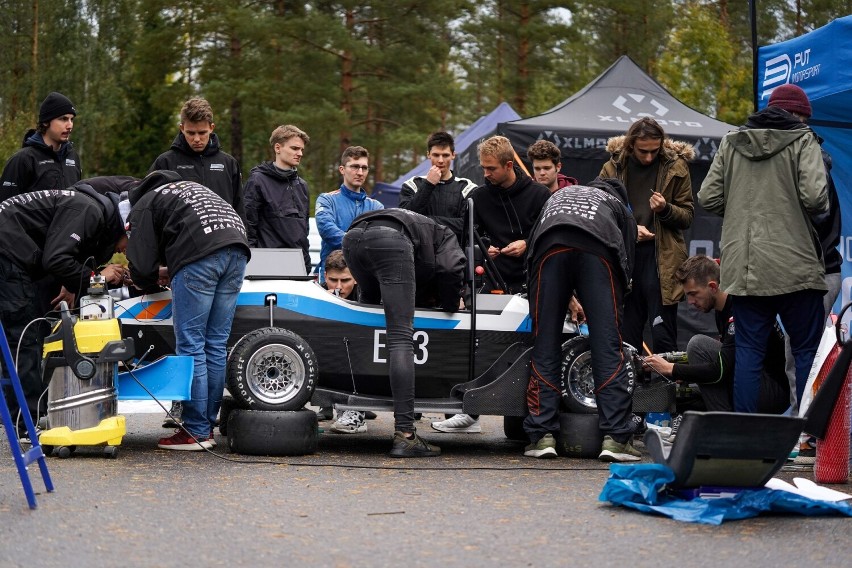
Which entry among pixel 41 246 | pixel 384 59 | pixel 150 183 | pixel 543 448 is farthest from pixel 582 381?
pixel 384 59

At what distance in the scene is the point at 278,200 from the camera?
371 inches

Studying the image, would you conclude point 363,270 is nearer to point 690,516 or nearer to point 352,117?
point 690,516

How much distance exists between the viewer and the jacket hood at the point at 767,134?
23.0 ft

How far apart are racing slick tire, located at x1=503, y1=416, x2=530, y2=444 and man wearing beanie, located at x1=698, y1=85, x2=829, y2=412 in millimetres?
1736

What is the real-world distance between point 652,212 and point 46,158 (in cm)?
436

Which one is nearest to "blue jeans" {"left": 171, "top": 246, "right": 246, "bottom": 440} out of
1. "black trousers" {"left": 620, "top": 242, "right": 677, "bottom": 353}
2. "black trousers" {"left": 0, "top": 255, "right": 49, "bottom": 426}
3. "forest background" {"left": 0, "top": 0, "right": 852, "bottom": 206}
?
"black trousers" {"left": 0, "top": 255, "right": 49, "bottom": 426}

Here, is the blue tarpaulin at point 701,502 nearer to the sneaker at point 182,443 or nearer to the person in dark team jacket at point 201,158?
the sneaker at point 182,443

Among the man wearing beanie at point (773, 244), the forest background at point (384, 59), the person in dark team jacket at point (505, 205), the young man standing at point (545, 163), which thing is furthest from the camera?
the forest background at point (384, 59)

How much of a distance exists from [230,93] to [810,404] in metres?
26.2

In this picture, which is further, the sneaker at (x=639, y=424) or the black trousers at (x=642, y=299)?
the black trousers at (x=642, y=299)

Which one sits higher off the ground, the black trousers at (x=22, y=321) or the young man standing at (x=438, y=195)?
Answer: the young man standing at (x=438, y=195)

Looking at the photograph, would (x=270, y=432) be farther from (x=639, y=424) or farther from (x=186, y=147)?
(x=639, y=424)

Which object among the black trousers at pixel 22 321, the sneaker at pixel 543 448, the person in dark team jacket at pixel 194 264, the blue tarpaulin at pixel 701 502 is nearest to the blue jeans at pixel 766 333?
the sneaker at pixel 543 448

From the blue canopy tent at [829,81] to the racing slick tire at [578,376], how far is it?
2.59 m
